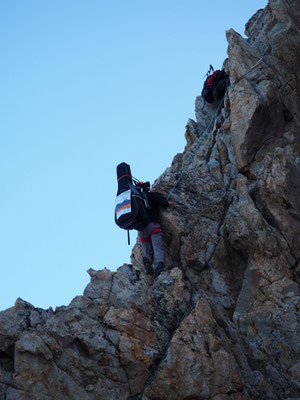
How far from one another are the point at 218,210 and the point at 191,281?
2.98 meters

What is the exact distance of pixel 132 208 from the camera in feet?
56.0

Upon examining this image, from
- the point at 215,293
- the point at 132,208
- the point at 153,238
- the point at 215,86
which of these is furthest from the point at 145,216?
the point at 215,86

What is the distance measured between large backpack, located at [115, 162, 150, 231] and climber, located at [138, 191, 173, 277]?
25 centimetres

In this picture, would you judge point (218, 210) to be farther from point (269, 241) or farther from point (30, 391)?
point (30, 391)

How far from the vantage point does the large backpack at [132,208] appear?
56.1 feet

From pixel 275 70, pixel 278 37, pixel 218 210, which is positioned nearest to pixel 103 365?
pixel 218 210

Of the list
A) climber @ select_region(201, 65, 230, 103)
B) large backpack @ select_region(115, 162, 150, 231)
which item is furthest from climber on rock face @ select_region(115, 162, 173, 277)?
climber @ select_region(201, 65, 230, 103)

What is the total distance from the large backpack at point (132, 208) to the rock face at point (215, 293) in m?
0.89

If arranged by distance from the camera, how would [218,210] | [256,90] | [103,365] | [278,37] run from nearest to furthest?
[103,365] → [218,210] → [256,90] → [278,37]

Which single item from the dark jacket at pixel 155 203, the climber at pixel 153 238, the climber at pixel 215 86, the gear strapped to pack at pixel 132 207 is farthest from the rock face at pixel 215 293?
the climber at pixel 215 86

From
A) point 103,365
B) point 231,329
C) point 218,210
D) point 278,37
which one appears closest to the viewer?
point 103,365

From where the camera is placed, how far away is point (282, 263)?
15305mm

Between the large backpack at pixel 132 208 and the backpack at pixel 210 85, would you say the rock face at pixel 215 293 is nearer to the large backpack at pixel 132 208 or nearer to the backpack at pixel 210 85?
the large backpack at pixel 132 208

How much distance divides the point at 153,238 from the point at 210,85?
9.46 meters
